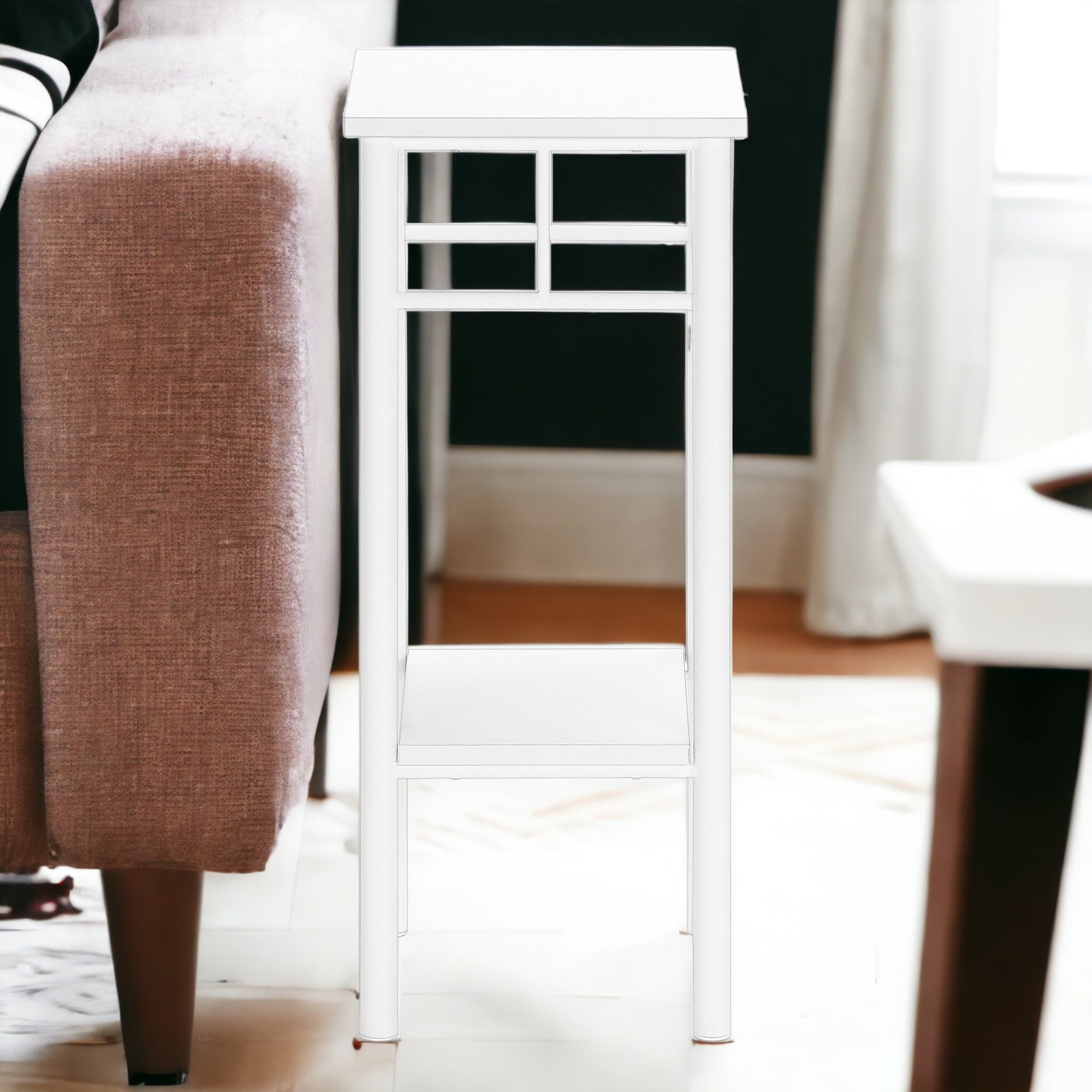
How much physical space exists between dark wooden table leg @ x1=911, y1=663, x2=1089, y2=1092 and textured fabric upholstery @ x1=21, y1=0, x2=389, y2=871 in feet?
1.62

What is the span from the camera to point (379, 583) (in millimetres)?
825

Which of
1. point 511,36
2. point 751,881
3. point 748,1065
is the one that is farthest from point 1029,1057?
point 511,36

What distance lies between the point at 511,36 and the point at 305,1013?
5.50 ft

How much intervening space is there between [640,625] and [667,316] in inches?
21.4

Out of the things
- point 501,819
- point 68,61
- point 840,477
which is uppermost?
point 68,61

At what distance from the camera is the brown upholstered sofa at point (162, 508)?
0.71m

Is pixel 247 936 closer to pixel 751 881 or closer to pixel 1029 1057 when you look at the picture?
pixel 751 881

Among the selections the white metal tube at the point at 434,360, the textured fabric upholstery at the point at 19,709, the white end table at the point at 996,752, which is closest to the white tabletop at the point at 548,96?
the textured fabric upholstery at the point at 19,709

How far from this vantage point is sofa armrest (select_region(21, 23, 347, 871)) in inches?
27.9

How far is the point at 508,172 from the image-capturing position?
208cm

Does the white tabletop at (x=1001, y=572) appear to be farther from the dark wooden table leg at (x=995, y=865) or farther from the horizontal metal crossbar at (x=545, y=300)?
the horizontal metal crossbar at (x=545, y=300)

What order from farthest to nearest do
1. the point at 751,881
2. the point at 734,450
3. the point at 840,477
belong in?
the point at 734,450
the point at 840,477
the point at 751,881

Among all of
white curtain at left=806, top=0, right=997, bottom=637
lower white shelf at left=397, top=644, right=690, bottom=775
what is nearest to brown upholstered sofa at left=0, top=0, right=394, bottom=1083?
lower white shelf at left=397, top=644, right=690, bottom=775

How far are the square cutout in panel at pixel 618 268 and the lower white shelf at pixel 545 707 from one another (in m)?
1.15
